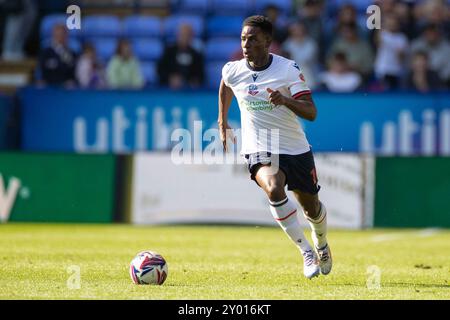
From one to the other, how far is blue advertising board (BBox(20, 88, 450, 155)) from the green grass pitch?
9.12ft

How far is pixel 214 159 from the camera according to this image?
733 inches

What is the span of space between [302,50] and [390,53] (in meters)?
1.70

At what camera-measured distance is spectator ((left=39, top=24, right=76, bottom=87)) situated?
21141mm

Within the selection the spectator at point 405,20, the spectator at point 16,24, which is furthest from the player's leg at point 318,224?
the spectator at point 16,24

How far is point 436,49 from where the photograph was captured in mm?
21422

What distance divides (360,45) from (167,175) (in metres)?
5.08

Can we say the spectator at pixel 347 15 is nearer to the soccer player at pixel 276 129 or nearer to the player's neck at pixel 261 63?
the soccer player at pixel 276 129

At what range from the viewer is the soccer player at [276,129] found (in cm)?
1041

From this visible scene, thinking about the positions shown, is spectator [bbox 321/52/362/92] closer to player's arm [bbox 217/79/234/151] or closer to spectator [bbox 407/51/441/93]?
spectator [bbox 407/51/441/93]

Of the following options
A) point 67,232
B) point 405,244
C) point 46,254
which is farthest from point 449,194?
point 46,254

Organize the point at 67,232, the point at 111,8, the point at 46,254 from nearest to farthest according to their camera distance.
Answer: the point at 46,254 → the point at 67,232 → the point at 111,8

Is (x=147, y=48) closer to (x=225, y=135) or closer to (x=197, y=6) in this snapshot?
(x=197, y=6)
